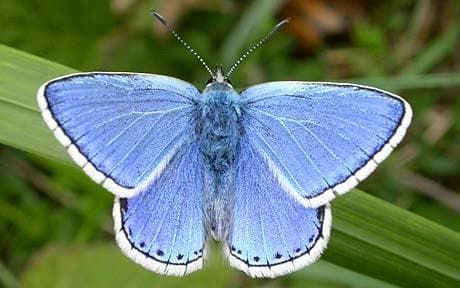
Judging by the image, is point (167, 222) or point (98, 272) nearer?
point (167, 222)

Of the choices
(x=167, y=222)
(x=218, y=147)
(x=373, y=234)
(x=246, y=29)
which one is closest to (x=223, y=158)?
(x=218, y=147)

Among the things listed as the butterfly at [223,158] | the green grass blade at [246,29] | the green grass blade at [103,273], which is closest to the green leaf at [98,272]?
the green grass blade at [103,273]

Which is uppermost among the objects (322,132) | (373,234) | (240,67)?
(322,132)

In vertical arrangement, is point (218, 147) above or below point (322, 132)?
below

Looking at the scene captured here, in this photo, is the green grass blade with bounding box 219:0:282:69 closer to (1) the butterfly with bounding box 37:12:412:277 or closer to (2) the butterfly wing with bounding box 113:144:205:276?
(1) the butterfly with bounding box 37:12:412:277

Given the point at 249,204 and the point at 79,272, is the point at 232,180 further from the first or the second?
the point at 79,272

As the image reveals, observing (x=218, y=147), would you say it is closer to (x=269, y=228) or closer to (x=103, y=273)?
(x=269, y=228)

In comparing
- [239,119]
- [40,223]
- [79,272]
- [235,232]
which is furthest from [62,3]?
[235,232]

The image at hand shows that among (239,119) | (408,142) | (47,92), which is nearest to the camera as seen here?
(47,92)
